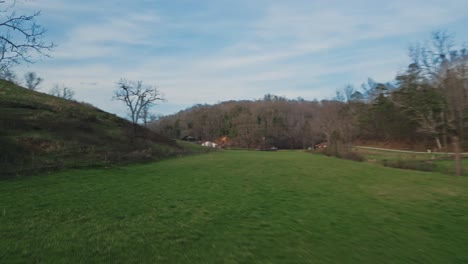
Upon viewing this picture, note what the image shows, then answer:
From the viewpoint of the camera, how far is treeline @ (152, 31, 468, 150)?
2381 centimetres

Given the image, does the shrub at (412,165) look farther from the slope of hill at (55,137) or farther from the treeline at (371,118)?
the slope of hill at (55,137)

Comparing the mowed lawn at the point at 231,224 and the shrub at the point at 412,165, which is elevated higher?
the mowed lawn at the point at 231,224

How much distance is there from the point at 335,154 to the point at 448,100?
2517 centimetres

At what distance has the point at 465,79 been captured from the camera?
76.6ft

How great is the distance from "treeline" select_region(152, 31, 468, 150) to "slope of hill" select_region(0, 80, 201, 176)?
83.5ft

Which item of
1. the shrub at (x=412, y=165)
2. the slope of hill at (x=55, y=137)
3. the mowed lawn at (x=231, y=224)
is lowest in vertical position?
the shrub at (x=412, y=165)

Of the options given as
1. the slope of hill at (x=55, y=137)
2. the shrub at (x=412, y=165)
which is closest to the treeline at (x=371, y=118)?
the shrub at (x=412, y=165)

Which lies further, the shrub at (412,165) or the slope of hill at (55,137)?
→ the shrub at (412,165)

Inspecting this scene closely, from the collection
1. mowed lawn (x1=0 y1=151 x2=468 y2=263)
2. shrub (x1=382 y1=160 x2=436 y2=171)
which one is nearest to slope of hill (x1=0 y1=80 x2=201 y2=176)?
mowed lawn (x1=0 y1=151 x2=468 y2=263)

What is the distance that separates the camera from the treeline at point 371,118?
78.1 ft

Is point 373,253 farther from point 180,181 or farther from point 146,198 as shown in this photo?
point 180,181

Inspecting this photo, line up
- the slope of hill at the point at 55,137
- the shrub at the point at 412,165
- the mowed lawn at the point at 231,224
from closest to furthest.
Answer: the mowed lawn at the point at 231,224 < the slope of hill at the point at 55,137 < the shrub at the point at 412,165

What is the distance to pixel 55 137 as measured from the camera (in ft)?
102

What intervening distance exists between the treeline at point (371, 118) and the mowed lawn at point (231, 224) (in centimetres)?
1020
